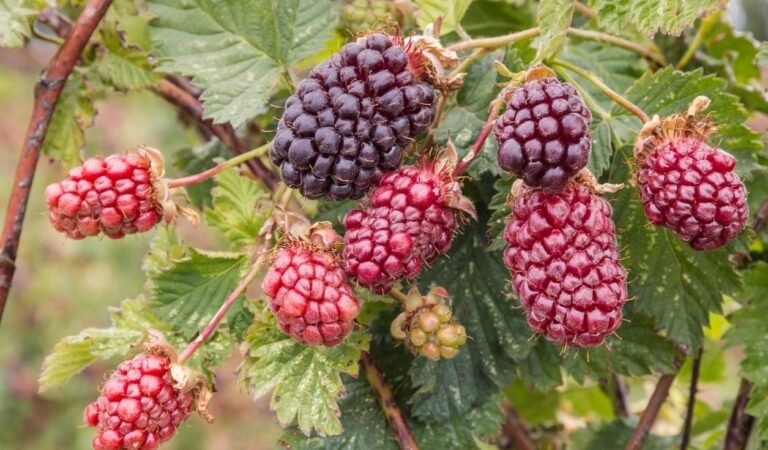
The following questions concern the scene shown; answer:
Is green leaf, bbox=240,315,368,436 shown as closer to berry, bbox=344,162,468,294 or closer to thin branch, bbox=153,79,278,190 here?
berry, bbox=344,162,468,294

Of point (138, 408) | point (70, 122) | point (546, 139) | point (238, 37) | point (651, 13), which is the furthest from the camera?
point (70, 122)

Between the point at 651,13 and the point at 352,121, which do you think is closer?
the point at 352,121

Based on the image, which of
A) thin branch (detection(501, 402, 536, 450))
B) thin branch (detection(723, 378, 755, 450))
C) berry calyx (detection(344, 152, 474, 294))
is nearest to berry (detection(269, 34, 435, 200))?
berry calyx (detection(344, 152, 474, 294))

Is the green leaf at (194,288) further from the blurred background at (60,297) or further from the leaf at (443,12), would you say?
the blurred background at (60,297)

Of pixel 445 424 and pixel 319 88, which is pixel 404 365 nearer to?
pixel 445 424

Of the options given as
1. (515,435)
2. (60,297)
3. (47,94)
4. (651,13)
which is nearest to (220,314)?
(47,94)

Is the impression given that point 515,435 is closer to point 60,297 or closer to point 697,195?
point 697,195
